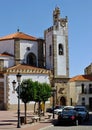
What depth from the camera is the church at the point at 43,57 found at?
67.3 metres

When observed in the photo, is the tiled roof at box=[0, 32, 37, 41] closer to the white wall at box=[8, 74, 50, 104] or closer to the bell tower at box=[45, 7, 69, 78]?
the bell tower at box=[45, 7, 69, 78]

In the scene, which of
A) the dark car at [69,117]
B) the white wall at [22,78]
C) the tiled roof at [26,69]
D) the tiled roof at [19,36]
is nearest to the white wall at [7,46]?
the tiled roof at [19,36]

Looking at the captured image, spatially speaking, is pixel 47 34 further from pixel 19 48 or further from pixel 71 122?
pixel 71 122

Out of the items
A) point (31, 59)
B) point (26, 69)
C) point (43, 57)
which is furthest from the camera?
point (43, 57)

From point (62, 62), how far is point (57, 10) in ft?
31.1

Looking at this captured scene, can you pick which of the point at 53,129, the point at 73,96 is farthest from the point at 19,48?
the point at 53,129

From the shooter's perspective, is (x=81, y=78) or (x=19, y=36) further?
(x=81, y=78)

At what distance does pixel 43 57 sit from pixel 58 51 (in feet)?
13.4

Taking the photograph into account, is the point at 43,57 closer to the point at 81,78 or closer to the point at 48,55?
the point at 48,55

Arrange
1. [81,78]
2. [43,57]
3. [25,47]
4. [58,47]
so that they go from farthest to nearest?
[81,78]
[43,57]
[25,47]
[58,47]

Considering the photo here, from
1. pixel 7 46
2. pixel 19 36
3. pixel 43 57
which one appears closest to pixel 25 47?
pixel 19 36

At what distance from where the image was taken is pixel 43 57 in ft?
243

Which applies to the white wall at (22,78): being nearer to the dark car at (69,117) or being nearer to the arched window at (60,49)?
the arched window at (60,49)

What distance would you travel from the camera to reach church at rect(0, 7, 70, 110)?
67312 mm
